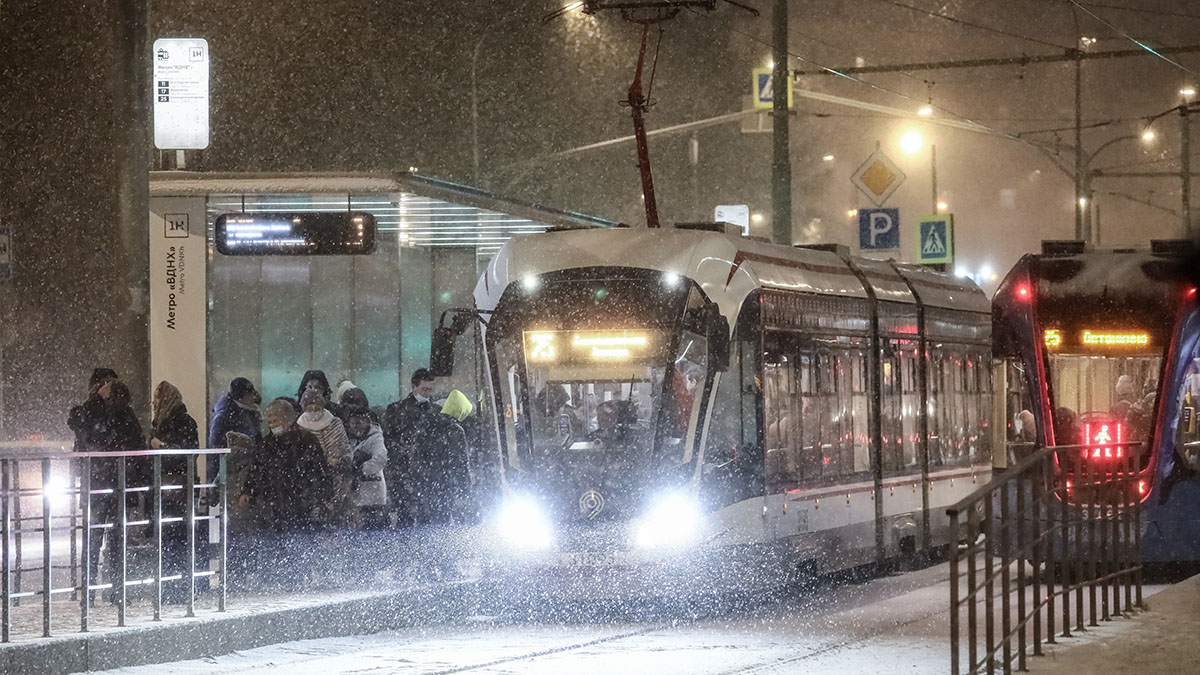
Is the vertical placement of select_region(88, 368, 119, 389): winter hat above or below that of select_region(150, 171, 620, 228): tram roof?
below

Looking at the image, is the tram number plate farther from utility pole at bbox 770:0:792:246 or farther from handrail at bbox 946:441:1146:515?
utility pole at bbox 770:0:792:246

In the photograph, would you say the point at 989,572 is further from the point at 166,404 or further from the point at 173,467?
the point at 166,404

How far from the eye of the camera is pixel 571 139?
55125 millimetres

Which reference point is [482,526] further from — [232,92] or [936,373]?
[232,92]

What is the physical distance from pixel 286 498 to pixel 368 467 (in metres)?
1.00

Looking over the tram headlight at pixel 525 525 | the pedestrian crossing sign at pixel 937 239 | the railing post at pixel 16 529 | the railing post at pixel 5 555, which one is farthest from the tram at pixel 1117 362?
the pedestrian crossing sign at pixel 937 239

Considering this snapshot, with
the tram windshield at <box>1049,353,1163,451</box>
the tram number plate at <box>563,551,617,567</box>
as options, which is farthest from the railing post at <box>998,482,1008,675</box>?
the tram windshield at <box>1049,353,1163,451</box>

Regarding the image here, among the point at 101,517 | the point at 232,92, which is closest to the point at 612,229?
the point at 101,517

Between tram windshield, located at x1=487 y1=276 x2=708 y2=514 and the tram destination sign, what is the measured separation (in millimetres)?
4547

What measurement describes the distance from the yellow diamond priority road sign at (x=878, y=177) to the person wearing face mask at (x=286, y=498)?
1422 centimetres

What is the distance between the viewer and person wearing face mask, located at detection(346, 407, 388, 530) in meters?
16.5

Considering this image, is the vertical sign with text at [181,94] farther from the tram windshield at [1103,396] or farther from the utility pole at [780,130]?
the utility pole at [780,130]

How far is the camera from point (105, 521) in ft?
45.6

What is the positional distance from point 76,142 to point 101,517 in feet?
13.9
